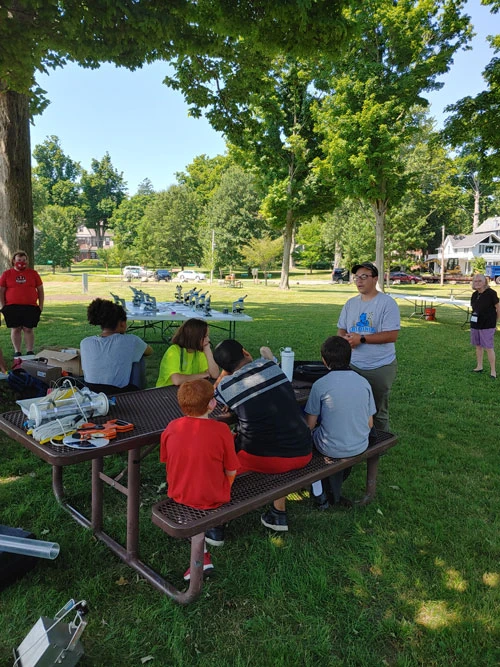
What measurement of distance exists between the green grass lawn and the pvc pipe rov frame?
0.17m

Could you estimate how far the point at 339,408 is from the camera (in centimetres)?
318

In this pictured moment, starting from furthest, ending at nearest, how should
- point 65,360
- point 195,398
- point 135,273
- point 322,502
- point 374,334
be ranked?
point 135,273 < point 65,360 < point 374,334 < point 322,502 < point 195,398

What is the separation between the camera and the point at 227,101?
27.7 feet

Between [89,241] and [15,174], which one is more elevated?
[89,241]

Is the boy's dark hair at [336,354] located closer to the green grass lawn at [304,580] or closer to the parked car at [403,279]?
the green grass lawn at [304,580]

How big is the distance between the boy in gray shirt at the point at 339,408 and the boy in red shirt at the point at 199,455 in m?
0.96

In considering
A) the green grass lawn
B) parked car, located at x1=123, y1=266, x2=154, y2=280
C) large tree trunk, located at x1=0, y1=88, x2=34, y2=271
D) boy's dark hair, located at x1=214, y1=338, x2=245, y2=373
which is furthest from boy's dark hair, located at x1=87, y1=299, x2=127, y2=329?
parked car, located at x1=123, y1=266, x2=154, y2=280

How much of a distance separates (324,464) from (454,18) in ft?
75.9

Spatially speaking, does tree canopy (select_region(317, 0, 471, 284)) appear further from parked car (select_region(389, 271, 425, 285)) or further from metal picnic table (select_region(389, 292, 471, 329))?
parked car (select_region(389, 271, 425, 285))

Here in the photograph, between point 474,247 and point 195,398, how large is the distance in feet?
216

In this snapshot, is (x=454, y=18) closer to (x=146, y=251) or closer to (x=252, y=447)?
(x=252, y=447)

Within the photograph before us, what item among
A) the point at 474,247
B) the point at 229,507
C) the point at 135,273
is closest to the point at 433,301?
the point at 229,507

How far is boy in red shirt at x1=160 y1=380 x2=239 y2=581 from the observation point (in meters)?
2.40

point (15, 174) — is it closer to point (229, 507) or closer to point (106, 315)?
point (106, 315)
